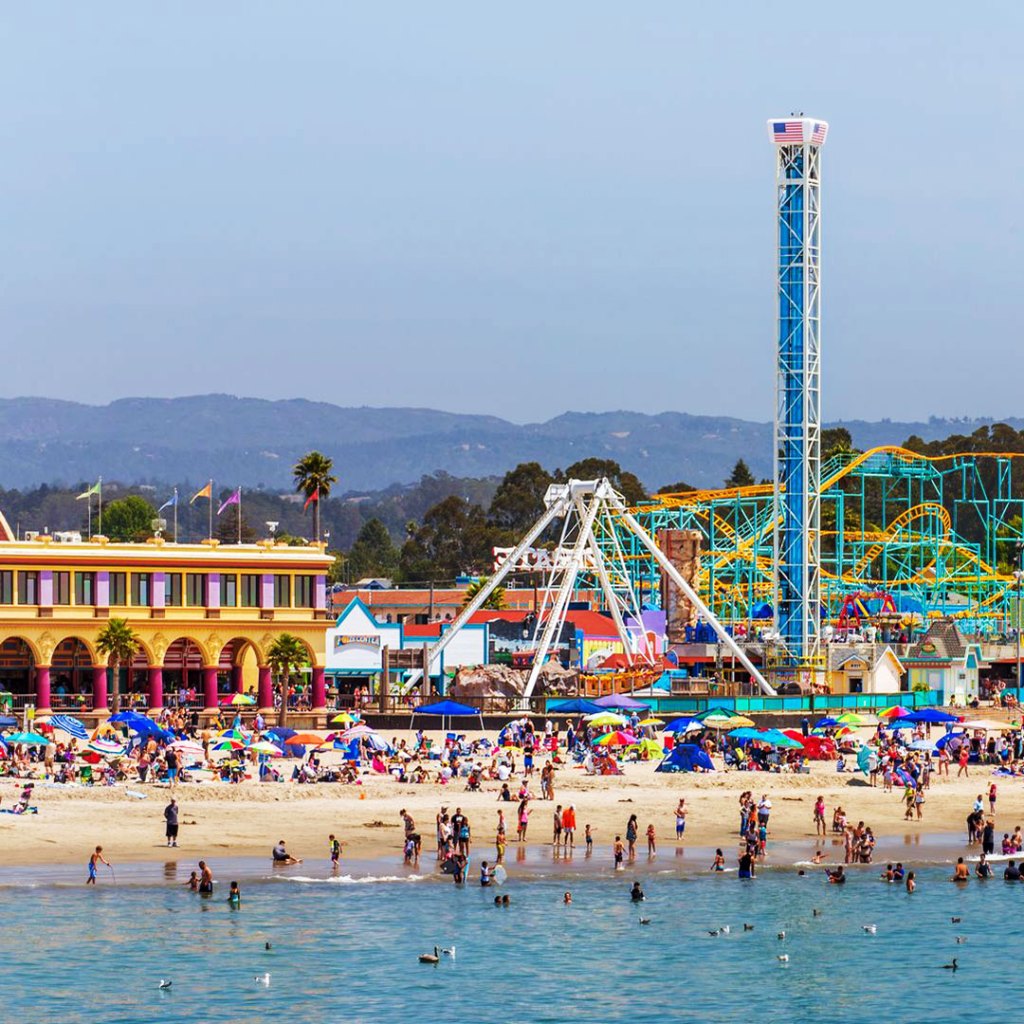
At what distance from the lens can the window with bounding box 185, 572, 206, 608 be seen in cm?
8175

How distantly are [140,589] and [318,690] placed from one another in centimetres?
803

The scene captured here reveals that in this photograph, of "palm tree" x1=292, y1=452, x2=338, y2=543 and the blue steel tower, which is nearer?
"palm tree" x1=292, y1=452, x2=338, y2=543

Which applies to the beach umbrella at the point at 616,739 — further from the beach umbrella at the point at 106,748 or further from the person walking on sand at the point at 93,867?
the person walking on sand at the point at 93,867

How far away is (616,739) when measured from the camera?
65750 mm

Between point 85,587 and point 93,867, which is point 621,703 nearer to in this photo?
point 85,587

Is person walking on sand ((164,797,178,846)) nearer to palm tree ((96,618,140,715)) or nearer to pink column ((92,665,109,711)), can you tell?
palm tree ((96,618,140,715))

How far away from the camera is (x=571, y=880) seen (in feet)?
152

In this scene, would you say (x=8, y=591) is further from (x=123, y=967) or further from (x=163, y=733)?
(x=123, y=967)

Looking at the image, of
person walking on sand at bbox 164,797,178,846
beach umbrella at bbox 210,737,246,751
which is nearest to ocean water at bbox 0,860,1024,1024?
person walking on sand at bbox 164,797,178,846

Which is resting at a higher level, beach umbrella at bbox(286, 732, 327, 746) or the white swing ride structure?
the white swing ride structure

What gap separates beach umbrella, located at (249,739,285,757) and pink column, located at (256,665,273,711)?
62.7ft

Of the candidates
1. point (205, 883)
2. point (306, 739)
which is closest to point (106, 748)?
point (306, 739)

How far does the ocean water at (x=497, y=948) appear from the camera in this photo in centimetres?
3641

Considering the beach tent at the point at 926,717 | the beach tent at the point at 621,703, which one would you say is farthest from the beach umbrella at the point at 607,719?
the beach tent at the point at 926,717
